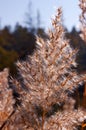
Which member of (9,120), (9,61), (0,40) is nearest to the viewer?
(9,120)

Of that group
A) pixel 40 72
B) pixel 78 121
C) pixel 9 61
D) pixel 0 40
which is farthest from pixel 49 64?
pixel 0 40

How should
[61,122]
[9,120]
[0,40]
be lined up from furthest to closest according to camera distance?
[0,40] < [9,120] < [61,122]

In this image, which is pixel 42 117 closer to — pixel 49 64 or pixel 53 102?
pixel 53 102

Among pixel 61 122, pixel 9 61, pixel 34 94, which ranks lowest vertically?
pixel 61 122

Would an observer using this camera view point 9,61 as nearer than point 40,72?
No

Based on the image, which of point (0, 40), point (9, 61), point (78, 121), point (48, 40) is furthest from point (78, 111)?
point (0, 40)

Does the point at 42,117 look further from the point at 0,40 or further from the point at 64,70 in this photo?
the point at 0,40

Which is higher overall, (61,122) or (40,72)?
(40,72)

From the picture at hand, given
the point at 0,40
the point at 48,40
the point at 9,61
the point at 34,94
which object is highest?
the point at 0,40

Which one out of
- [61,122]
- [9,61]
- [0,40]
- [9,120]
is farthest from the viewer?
[0,40]
